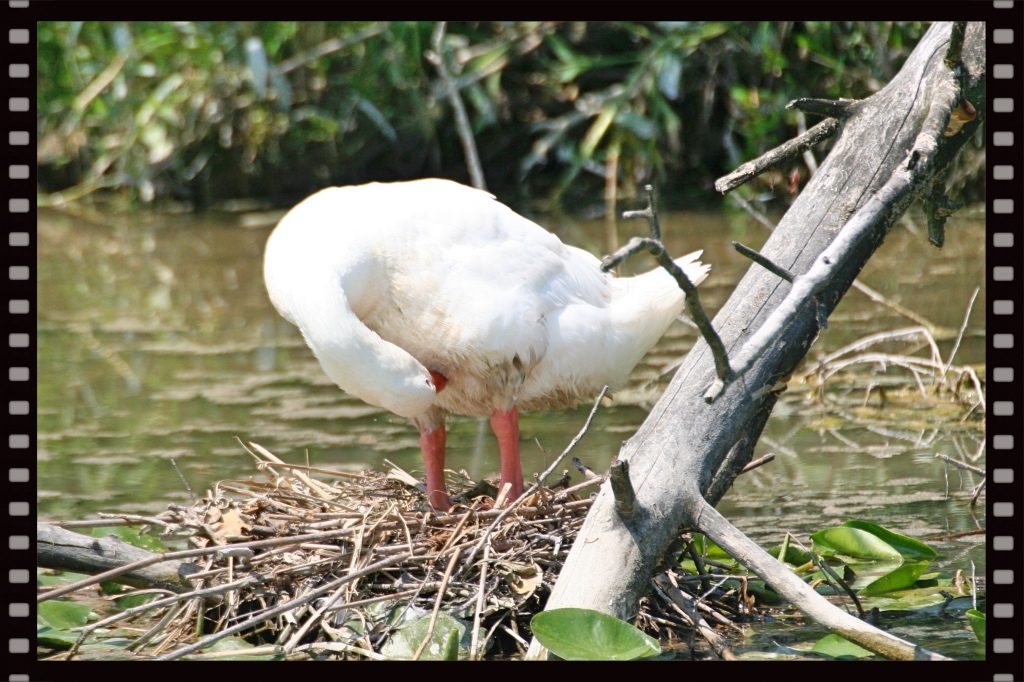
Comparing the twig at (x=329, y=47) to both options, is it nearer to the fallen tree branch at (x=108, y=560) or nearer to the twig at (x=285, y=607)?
the fallen tree branch at (x=108, y=560)

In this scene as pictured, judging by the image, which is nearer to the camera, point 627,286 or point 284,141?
point 627,286

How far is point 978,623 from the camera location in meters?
4.16

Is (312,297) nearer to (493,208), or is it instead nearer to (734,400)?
(493,208)

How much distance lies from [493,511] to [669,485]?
70 centimetres

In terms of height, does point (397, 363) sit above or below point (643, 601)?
above

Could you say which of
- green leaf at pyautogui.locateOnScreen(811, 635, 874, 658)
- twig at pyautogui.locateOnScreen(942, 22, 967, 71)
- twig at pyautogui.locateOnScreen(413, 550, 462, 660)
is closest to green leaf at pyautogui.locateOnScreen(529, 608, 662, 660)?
twig at pyautogui.locateOnScreen(413, 550, 462, 660)

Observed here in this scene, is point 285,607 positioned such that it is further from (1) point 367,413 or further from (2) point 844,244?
(1) point 367,413

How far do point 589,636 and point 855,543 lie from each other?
136 centimetres

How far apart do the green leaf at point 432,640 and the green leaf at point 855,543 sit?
134 centimetres

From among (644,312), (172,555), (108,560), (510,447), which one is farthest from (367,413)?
(172,555)

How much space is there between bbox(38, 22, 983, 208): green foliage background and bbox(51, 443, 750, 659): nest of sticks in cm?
736

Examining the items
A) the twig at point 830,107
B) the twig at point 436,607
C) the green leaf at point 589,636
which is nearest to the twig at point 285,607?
the twig at point 436,607
